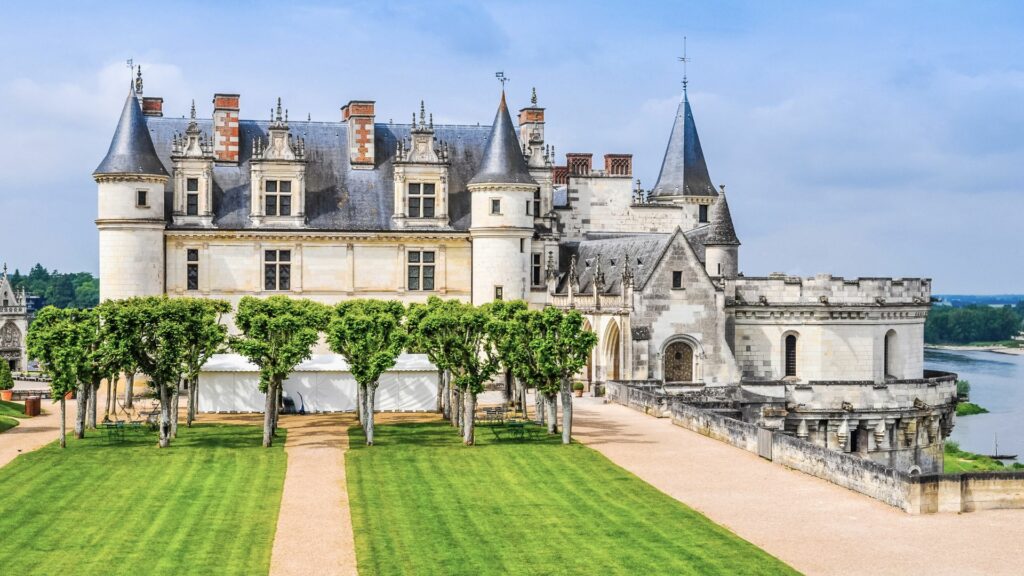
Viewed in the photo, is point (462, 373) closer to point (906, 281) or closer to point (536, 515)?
point (536, 515)

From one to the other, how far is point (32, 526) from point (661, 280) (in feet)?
90.2

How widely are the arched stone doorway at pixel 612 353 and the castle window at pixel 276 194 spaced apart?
13.3m

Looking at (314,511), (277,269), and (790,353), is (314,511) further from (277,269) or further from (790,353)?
(790,353)

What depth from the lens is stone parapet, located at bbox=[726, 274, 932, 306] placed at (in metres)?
48.2

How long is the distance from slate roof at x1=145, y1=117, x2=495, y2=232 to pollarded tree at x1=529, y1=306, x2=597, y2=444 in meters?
16.4

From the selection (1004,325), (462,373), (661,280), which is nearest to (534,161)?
(661,280)

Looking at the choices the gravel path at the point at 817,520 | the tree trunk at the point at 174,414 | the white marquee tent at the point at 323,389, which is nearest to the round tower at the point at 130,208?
the white marquee tent at the point at 323,389

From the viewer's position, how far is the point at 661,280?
47156mm

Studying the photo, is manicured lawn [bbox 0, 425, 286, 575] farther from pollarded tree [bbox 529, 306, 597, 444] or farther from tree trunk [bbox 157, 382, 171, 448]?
pollarded tree [bbox 529, 306, 597, 444]

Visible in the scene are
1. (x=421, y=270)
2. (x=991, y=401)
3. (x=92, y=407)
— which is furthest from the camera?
(x=991, y=401)

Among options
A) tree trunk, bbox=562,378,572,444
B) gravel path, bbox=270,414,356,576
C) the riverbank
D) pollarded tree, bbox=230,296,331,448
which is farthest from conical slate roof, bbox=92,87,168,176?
the riverbank

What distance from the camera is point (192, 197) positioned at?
50719mm

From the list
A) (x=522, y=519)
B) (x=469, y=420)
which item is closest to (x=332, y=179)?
(x=469, y=420)

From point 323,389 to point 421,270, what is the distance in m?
9.67
